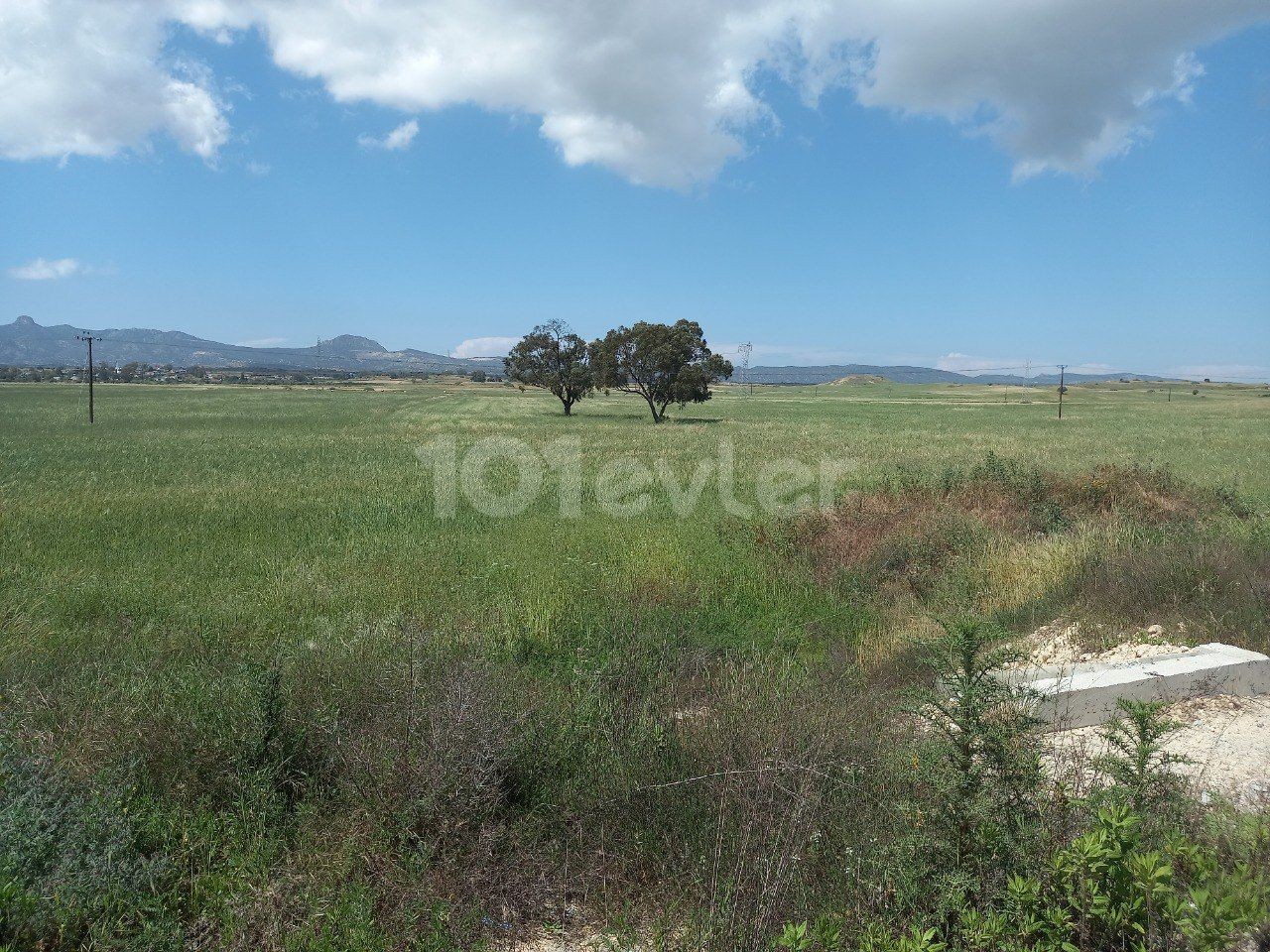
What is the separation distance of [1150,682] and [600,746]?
4.86 m

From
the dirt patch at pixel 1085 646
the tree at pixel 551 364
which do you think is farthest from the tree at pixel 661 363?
the dirt patch at pixel 1085 646

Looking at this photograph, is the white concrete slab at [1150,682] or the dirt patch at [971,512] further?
the dirt patch at [971,512]

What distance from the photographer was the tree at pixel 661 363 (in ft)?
201

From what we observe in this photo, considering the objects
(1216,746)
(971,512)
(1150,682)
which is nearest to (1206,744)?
(1216,746)

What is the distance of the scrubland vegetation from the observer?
3699 millimetres

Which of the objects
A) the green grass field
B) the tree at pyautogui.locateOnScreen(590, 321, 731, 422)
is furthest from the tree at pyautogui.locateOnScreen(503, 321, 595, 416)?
the green grass field

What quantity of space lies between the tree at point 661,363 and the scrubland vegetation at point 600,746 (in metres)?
48.0

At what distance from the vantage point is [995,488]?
1602 cm

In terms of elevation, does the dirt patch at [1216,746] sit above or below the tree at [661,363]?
below

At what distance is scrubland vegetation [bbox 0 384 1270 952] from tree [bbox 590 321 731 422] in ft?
158

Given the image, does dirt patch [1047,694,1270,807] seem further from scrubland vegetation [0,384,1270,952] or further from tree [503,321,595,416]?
tree [503,321,595,416]

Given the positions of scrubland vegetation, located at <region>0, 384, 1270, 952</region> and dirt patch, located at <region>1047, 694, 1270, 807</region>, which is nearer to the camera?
scrubland vegetation, located at <region>0, 384, 1270, 952</region>

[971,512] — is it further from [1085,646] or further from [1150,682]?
[1150,682]

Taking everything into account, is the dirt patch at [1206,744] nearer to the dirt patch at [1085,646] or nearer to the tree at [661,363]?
the dirt patch at [1085,646]
